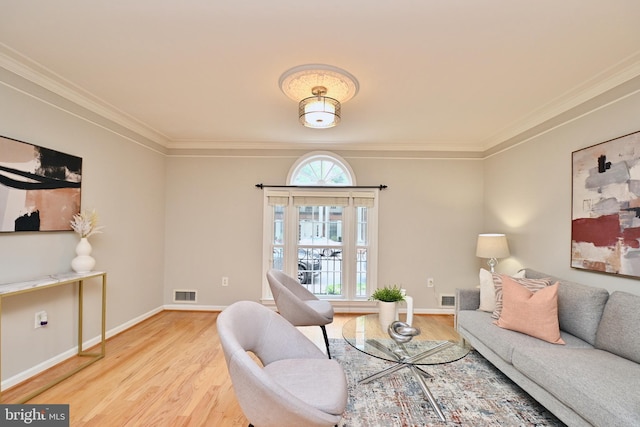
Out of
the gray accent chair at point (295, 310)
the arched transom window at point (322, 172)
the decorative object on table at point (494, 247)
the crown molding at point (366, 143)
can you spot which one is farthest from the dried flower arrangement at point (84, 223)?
the decorative object on table at point (494, 247)

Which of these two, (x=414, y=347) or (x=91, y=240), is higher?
(x=91, y=240)

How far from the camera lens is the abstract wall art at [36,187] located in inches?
87.5

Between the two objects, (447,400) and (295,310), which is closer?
(447,400)

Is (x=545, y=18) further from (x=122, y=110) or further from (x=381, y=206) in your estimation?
(x=122, y=110)

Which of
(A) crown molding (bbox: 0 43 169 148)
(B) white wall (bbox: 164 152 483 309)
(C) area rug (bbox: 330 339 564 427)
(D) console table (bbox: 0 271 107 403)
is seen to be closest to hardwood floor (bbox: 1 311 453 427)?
(D) console table (bbox: 0 271 107 403)

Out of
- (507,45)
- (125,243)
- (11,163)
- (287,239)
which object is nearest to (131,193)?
(125,243)

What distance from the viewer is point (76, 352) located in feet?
9.28

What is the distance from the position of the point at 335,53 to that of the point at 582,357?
103 inches

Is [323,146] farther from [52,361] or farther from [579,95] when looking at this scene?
[52,361]

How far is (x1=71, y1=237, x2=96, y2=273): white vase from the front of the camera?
8.71 feet

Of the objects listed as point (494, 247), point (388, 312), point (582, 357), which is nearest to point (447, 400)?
point (388, 312)

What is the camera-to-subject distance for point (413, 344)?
2.25 metres

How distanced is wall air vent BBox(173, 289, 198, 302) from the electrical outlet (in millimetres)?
1927

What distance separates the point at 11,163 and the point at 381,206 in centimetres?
392
